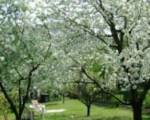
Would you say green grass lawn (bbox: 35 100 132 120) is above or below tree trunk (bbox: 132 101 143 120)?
below

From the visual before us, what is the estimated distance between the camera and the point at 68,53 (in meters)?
18.2

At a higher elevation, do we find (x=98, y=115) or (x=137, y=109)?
(x=137, y=109)

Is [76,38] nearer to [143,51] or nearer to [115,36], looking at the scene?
[115,36]

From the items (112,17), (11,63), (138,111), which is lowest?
(138,111)

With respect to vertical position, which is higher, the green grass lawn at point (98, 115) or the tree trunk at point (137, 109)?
the tree trunk at point (137, 109)

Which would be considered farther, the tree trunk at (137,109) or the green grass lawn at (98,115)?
the green grass lawn at (98,115)

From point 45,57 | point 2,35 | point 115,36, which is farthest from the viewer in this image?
point 45,57

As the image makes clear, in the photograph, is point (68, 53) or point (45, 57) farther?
point (45, 57)

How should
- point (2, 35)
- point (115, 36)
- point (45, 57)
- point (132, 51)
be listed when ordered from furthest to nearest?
point (45, 57) < point (2, 35) < point (115, 36) < point (132, 51)

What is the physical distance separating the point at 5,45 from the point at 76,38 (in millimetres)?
3674

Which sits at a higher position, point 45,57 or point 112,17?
point 112,17

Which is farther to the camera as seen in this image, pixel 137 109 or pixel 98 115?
pixel 98 115

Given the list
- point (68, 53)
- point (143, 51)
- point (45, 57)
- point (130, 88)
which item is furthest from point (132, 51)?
point (45, 57)

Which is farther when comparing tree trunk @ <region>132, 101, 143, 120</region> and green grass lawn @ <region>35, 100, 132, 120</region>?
green grass lawn @ <region>35, 100, 132, 120</region>
